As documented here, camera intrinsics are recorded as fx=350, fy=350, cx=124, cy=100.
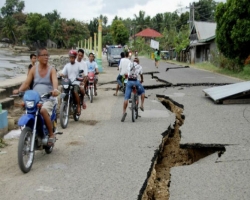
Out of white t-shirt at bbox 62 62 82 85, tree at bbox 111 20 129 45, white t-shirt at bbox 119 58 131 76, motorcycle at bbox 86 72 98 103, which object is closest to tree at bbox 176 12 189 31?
tree at bbox 111 20 129 45

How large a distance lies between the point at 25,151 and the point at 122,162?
4.48 ft

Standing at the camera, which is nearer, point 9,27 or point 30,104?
point 30,104

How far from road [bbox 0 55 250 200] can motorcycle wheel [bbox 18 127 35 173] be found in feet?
0.39

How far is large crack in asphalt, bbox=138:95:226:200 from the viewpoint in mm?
4180

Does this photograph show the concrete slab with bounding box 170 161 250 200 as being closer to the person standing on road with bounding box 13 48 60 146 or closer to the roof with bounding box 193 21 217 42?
the person standing on road with bounding box 13 48 60 146

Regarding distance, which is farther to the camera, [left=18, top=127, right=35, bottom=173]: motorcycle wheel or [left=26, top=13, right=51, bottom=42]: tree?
[left=26, top=13, right=51, bottom=42]: tree

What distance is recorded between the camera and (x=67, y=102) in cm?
793

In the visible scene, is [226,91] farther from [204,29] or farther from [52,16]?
[52,16]

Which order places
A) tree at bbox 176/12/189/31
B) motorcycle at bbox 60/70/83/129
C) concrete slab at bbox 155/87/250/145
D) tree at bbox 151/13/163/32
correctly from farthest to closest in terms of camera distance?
1. tree at bbox 151/13/163/32
2. tree at bbox 176/12/189/31
3. motorcycle at bbox 60/70/83/129
4. concrete slab at bbox 155/87/250/145

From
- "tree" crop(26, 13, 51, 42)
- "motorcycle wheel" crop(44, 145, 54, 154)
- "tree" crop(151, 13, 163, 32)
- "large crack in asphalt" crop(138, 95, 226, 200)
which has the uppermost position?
"tree" crop(151, 13, 163, 32)

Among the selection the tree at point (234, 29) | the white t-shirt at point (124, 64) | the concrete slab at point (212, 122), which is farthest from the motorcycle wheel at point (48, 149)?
the tree at point (234, 29)

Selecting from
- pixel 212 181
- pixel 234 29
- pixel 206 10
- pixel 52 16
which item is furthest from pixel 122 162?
pixel 52 16

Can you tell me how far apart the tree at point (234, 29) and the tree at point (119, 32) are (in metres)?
50.5

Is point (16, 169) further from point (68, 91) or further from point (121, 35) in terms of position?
point (121, 35)
